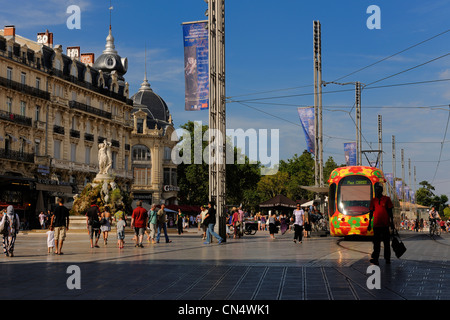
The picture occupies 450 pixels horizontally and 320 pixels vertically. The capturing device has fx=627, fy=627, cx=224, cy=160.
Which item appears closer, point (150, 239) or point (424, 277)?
point (424, 277)

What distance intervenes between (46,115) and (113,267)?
146ft

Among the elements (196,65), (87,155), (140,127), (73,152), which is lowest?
(87,155)

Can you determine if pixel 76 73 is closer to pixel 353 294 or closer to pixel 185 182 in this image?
pixel 185 182

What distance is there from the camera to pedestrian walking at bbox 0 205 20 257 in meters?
16.5

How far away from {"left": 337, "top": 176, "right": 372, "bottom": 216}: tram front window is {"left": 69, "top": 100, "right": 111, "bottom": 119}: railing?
37.7 meters

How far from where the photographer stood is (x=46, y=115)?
54844 mm

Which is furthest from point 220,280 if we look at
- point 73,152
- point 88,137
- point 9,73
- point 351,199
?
point 88,137

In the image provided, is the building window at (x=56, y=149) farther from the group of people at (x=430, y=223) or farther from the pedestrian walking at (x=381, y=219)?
the pedestrian walking at (x=381, y=219)

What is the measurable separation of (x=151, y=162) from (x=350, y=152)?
43.1m

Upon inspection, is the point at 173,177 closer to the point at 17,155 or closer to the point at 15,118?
the point at 17,155

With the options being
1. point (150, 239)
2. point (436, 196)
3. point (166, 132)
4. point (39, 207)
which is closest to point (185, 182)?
point (166, 132)

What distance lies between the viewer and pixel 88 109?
61.8 m

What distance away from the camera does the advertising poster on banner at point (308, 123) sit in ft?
119
